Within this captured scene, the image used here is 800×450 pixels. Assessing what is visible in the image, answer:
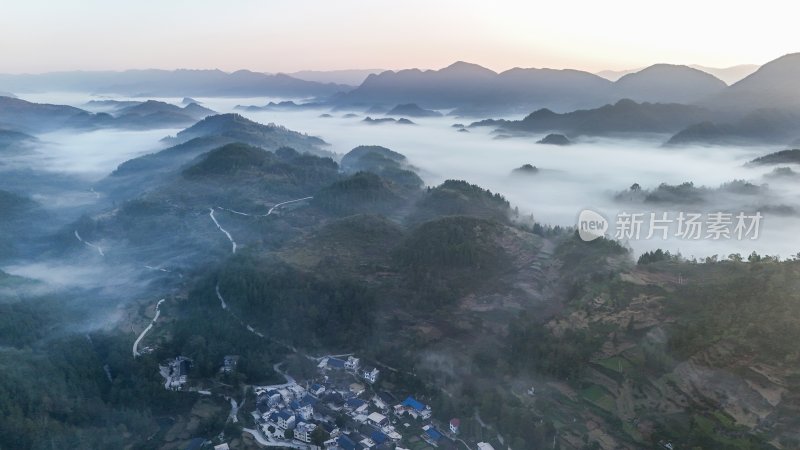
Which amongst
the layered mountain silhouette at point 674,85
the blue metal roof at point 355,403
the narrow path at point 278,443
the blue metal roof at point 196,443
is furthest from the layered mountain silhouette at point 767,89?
the blue metal roof at point 196,443

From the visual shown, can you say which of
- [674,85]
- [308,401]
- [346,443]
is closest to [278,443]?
[308,401]

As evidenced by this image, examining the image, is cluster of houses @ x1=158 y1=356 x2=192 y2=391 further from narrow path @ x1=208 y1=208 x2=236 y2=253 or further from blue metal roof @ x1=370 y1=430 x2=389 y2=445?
narrow path @ x1=208 y1=208 x2=236 y2=253

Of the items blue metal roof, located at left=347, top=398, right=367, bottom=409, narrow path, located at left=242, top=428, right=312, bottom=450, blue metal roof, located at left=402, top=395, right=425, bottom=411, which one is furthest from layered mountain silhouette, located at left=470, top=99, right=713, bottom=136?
narrow path, located at left=242, top=428, right=312, bottom=450

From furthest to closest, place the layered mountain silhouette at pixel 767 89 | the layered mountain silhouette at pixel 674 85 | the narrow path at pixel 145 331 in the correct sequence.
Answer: the layered mountain silhouette at pixel 674 85
the layered mountain silhouette at pixel 767 89
the narrow path at pixel 145 331

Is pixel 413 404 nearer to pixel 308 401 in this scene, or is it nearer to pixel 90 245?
pixel 308 401

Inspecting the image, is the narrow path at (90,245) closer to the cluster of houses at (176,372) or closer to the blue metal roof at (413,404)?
the cluster of houses at (176,372)

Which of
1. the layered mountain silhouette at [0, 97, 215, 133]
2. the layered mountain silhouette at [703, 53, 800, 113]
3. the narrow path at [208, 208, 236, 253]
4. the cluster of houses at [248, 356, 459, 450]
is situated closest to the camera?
the cluster of houses at [248, 356, 459, 450]

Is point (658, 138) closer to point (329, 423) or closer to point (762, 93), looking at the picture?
point (762, 93)

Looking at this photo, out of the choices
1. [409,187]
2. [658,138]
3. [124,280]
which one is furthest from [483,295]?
[658,138]

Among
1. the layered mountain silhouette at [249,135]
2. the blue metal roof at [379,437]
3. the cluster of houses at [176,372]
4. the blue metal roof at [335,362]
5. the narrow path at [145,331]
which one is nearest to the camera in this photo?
the blue metal roof at [379,437]
